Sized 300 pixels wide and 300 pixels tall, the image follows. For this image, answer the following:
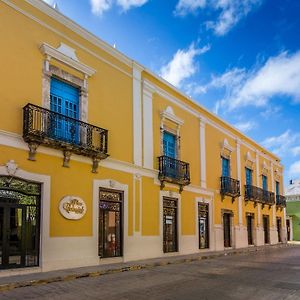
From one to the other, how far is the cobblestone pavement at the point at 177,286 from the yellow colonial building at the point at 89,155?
2216mm

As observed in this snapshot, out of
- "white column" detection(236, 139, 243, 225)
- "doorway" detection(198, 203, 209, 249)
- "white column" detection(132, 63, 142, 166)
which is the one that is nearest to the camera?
"white column" detection(132, 63, 142, 166)

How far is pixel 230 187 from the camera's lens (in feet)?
Answer: 77.5

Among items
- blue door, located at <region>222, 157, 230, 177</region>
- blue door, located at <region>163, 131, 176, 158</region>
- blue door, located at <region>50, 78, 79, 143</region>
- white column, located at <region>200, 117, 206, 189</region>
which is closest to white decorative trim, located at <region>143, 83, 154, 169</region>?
blue door, located at <region>163, 131, 176, 158</region>

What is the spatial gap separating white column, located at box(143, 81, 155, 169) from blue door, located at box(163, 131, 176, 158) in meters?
1.52

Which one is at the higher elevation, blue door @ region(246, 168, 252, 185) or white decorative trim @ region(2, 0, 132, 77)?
white decorative trim @ region(2, 0, 132, 77)

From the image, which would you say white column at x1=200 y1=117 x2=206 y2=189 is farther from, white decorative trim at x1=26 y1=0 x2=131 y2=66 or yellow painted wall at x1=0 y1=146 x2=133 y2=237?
yellow painted wall at x1=0 y1=146 x2=133 y2=237

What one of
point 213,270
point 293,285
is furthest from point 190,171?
point 293,285

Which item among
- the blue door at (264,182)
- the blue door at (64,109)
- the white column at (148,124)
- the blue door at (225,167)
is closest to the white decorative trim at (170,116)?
the white column at (148,124)

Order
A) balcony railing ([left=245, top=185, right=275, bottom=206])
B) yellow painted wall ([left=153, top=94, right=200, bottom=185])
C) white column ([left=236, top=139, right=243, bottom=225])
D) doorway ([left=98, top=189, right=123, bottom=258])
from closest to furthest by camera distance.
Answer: doorway ([left=98, top=189, right=123, bottom=258]) < yellow painted wall ([left=153, top=94, right=200, bottom=185]) < white column ([left=236, top=139, right=243, bottom=225]) < balcony railing ([left=245, top=185, right=275, bottom=206])

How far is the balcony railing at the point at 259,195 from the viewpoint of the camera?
26.4m

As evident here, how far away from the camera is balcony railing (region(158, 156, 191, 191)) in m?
17.3

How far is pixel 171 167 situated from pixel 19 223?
8.29 meters

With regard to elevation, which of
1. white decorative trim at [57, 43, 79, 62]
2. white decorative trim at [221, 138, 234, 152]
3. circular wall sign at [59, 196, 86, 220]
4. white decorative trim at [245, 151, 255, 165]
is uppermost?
white decorative trim at [57, 43, 79, 62]

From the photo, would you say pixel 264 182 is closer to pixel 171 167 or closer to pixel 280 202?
pixel 280 202
